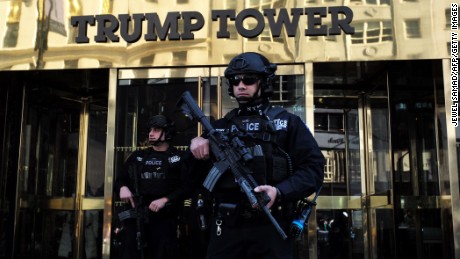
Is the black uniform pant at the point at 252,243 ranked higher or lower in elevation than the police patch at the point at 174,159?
lower

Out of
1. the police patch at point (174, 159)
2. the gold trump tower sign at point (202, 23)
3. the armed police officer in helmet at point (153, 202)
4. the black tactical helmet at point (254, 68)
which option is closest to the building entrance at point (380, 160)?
the gold trump tower sign at point (202, 23)

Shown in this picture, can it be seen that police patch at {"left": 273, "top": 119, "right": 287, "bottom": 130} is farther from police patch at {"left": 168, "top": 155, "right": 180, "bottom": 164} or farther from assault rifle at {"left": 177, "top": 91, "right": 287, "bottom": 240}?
police patch at {"left": 168, "top": 155, "right": 180, "bottom": 164}

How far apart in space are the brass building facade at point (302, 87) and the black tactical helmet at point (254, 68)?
239 centimetres

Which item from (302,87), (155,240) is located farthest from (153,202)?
(302,87)

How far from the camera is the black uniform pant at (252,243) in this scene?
9.54 ft

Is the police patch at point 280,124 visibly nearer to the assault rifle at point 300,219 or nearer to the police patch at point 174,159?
the assault rifle at point 300,219

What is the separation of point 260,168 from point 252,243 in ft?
1.40

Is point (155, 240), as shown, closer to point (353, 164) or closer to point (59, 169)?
point (59, 169)

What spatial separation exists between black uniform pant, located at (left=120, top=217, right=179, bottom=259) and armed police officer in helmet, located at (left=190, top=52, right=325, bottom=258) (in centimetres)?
209

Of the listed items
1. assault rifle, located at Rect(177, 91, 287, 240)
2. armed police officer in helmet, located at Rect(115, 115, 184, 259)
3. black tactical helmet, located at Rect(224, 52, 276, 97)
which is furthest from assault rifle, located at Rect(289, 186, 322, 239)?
armed police officer in helmet, located at Rect(115, 115, 184, 259)

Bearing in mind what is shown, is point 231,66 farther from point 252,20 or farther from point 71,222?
point 71,222

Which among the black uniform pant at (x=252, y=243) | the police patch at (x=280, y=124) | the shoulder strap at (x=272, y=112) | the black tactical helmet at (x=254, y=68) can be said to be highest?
the black tactical helmet at (x=254, y=68)

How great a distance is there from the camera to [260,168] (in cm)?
298

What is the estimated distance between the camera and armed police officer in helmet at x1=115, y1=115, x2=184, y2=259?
16.3 feet
